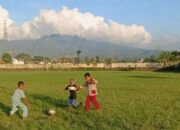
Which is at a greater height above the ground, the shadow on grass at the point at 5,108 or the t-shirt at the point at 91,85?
the t-shirt at the point at 91,85

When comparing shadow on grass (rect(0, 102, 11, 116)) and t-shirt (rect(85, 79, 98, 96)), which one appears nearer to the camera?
t-shirt (rect(85, 79, 98, 96))

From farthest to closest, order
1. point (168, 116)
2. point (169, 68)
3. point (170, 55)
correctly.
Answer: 1. point (170, 55)
2. point (169, 68)
3. point (168, 116)

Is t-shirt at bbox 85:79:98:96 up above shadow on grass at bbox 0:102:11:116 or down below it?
above

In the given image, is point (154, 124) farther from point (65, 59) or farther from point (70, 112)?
point (65, 59)

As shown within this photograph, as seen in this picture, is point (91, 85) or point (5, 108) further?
point (5, 108)

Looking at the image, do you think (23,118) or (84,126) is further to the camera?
(23,118)

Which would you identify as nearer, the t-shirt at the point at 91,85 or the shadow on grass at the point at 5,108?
the t-shirt at the point at 91,85

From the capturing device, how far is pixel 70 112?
1498 cm

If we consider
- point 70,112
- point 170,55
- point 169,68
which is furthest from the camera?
point 170,55

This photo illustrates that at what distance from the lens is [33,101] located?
19.2 m

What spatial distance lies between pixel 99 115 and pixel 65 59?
122114mm

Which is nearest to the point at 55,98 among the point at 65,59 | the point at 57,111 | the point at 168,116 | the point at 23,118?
the point at 57,111

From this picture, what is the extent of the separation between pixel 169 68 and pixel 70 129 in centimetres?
7523

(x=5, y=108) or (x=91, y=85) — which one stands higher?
(x=91, y=85)
